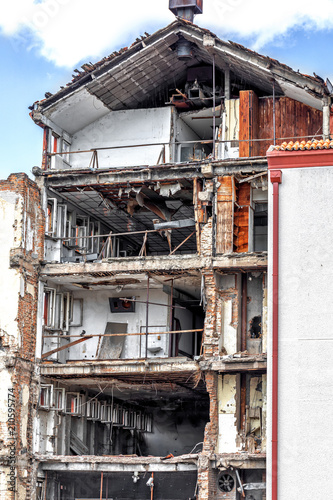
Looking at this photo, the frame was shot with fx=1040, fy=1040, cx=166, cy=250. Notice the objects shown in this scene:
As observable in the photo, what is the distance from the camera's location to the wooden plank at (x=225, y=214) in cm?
3525

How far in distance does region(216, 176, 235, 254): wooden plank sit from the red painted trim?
7280mm

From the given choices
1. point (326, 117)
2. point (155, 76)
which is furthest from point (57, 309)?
point (326, 117)

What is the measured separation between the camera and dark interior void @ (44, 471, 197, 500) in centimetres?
3459

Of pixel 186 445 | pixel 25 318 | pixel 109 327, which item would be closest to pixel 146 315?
pixel 109 327

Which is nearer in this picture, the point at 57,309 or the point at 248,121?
the point at 248,121

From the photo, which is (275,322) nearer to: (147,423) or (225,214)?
(225,214)

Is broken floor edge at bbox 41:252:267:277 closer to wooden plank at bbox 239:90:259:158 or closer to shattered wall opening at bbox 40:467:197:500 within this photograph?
wooden plank at bbox 239:90:259:158

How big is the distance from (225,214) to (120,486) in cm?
989

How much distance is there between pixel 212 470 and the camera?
33.5m

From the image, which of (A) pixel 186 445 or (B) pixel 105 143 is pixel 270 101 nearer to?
(B) pixel 105 143

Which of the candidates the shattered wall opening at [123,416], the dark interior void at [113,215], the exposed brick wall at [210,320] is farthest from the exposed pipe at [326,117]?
the shattered wall opening at [123,416]

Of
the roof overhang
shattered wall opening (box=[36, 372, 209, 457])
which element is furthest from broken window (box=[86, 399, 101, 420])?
the roof overhang

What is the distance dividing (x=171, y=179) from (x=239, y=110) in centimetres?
350

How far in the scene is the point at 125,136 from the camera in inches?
1534
